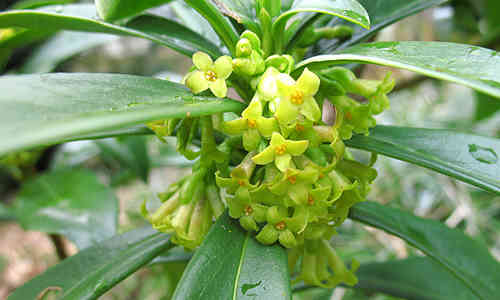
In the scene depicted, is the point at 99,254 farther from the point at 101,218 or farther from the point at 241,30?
the point at 241,30

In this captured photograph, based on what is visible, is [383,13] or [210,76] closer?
[210,76]

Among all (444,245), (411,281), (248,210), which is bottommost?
(411,281)

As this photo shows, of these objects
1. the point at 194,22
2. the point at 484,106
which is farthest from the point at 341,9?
the point at 484,106

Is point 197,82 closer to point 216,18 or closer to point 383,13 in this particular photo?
point 216,18

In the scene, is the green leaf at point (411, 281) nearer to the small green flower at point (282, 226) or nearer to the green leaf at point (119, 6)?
the small green flower at point (282, 226)

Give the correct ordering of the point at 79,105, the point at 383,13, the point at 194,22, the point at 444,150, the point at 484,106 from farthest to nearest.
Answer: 1. the point at 484,106
2. the point at 194,22
3. the point at 383,13
4. the point at 444,150
5. the point at 79,105

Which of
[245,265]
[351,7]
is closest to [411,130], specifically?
[351,7]
